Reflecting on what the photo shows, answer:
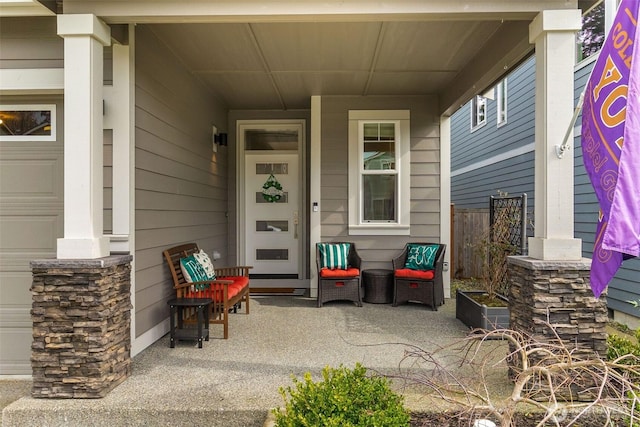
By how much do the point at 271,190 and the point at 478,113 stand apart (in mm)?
6067

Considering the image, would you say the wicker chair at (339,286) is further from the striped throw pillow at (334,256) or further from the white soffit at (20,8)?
the white soffit at (20,8)

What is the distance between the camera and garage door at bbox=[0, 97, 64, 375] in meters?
3.04

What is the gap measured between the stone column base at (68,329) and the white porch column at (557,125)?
2939mm

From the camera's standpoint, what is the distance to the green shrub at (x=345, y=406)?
164cm

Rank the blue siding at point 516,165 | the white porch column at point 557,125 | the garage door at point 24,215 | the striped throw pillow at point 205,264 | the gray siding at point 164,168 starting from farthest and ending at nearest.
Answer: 1. the blue siding at point 516,165
2. the striped throw pillow at point 205,264
3. the gray siding at point 164,168
4. the garage door at point 24,215
5. the white porch column at point 557,125

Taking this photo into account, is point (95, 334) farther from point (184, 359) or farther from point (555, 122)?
point (555, 122)

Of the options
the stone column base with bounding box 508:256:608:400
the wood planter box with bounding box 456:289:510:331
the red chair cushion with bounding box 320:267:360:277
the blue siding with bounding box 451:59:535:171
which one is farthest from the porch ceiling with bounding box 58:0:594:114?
the red chair cushion with bounding box 320:267:360:277

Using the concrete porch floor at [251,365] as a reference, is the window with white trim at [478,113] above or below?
above

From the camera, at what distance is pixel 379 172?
17.8 feet

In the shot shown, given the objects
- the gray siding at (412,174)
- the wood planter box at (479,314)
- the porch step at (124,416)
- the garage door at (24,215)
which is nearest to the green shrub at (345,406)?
the porch step at (124,416)

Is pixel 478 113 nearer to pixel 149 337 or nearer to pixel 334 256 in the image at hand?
pixel 334 256

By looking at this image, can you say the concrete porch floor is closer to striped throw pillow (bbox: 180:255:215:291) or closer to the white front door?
striped throw pillow (bbox: 180:255:215:291)

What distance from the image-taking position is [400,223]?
536 centimetres

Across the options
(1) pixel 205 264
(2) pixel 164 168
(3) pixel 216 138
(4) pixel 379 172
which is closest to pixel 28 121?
(2) pixel 164 168
